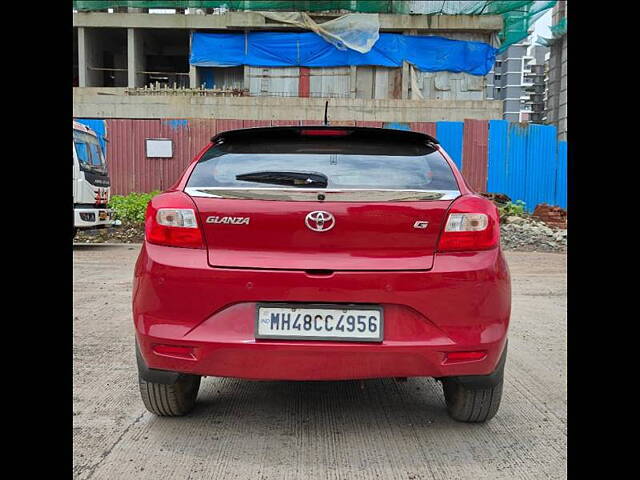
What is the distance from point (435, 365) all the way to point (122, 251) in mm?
9746

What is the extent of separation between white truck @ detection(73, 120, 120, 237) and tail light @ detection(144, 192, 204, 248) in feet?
28.7

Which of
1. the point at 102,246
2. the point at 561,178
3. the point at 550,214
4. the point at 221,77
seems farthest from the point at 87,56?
the point at 550,214

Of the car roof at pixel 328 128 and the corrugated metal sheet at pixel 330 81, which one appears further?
the corrugated metal sheet at pixel 330 81

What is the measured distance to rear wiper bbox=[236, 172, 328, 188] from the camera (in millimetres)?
2586

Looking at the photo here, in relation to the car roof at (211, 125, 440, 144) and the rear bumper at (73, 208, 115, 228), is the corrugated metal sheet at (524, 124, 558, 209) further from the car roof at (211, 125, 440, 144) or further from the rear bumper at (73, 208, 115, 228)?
the car roof at (211, 125, 440, 144)

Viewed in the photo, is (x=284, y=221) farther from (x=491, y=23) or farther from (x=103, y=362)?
(x=491, y=23)

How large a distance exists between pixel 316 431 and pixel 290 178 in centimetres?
127

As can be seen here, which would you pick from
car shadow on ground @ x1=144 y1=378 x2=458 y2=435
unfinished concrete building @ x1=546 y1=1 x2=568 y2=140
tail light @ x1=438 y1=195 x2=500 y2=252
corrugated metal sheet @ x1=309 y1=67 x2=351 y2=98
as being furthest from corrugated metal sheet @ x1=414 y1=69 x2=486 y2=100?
tail light @ x1=438 y1=195 x2=500 y2=252

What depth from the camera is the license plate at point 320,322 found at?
2430 millimetres

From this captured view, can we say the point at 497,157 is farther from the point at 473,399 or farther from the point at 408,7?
the point at 473,399

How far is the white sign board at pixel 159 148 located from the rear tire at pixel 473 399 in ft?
50.3

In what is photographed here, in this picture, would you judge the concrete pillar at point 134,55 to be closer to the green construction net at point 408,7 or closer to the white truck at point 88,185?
the green construction net at point 408,7

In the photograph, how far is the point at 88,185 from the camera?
10.9 metres

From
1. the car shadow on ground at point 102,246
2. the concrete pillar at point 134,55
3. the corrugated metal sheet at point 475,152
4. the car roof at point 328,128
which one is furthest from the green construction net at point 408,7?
the car roof at point 328,128
